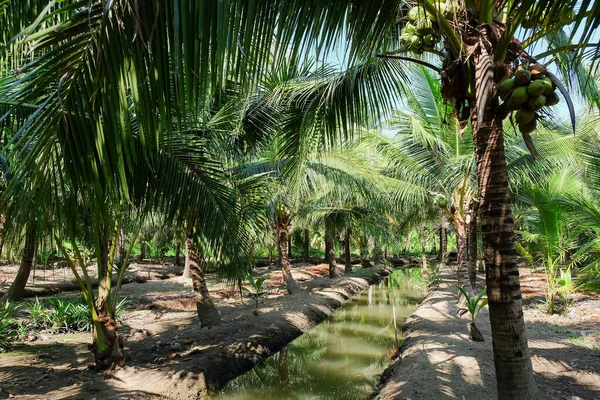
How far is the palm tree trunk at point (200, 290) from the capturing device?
25.9ft

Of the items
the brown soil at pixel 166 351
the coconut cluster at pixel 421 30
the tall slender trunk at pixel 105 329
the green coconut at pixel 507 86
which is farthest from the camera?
the tall slender trunk at pixel 105 329

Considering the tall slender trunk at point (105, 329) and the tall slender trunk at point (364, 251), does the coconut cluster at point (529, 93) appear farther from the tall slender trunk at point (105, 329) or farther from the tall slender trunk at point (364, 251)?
the tall slender trunk at point (364, 251)

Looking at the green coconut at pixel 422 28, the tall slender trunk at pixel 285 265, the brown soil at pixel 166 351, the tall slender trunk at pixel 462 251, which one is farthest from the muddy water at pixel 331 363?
the green coconut at pixel 422 28

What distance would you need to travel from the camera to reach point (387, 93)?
4.65 m

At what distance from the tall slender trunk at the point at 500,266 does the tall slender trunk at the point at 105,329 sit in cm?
467

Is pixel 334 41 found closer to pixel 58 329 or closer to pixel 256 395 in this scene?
pixel 256 395

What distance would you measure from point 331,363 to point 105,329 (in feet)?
13.6

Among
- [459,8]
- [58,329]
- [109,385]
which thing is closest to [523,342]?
[459,8]

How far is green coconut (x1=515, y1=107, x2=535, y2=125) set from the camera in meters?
2.34

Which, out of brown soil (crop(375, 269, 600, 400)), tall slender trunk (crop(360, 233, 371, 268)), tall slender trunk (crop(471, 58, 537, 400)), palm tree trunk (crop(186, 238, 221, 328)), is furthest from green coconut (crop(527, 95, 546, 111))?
tall slender trunk (crop(360, 233, 371, 268))

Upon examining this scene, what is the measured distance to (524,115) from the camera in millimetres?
2367

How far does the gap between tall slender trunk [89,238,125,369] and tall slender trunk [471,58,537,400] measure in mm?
4672

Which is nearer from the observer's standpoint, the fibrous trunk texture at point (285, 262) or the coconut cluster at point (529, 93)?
the coconut cluster at point (529, 93)

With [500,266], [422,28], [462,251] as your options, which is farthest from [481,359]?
[422,28]
